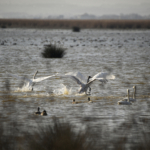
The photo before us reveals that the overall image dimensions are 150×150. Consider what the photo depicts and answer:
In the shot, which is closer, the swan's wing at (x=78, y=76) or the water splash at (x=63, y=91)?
the swan's wing at (x=78, y=76)

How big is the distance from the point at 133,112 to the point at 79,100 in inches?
79.6

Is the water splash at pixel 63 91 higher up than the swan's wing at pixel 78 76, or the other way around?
the swan's wing at pixel 78 76

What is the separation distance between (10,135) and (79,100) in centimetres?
438

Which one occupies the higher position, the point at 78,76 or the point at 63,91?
the point at 78,76

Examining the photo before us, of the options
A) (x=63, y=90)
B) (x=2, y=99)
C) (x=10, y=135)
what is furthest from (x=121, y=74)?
(x=10, y=135)

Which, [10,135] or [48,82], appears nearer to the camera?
[10,135]

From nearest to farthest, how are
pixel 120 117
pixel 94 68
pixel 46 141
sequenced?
1. pixel 46 141
2. pixel 120 117
3. pixel 94 68

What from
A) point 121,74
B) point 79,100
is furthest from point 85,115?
point 121,74

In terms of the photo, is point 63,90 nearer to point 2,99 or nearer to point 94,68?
point 2,99

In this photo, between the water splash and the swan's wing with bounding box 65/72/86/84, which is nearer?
the swan's wing with bounding box 65/72/86/84

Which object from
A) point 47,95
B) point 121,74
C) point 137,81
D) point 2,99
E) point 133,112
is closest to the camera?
point 133,112

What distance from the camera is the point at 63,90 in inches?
424

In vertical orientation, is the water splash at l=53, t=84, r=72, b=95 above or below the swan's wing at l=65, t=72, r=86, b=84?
below

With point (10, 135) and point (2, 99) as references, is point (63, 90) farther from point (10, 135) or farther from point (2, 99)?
point (10, 135)
